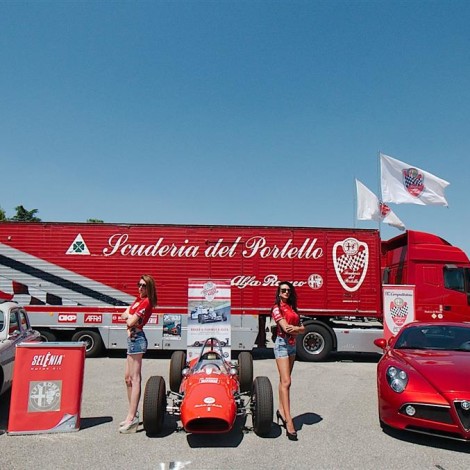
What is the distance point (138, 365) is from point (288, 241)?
22.3 feet

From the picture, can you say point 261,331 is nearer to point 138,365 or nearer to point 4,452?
point 138,365

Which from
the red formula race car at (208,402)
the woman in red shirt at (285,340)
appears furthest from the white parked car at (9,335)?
the woman in red shirt at (285,340)

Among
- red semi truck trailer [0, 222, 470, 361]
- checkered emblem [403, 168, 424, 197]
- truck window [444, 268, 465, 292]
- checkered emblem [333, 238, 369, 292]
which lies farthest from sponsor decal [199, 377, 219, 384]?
checkered emblem [403, 168, 424, 197]

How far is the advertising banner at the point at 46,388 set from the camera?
493 cm

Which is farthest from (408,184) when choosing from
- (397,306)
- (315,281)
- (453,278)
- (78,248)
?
(78,248)

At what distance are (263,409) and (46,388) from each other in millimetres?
2559

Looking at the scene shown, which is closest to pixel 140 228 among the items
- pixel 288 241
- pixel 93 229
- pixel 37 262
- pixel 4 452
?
pixel 93 229

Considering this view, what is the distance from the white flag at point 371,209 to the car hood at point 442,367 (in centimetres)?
930

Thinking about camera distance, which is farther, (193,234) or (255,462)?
(193,234)

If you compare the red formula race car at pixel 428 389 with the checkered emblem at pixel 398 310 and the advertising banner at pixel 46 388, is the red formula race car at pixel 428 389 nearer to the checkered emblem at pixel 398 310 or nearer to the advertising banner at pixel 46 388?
the advertising banner at pixel 46 388

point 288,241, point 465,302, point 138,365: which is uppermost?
point 288,241

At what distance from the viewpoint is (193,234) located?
441 inches

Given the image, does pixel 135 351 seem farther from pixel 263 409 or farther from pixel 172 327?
pixel 172 327

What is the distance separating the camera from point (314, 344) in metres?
10.9
